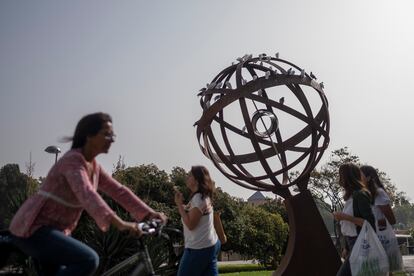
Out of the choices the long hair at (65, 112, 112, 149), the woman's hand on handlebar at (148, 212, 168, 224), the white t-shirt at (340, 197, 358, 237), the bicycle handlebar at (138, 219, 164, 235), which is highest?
the long hair at (65, 112, 112, 149)

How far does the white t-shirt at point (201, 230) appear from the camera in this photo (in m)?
5.11

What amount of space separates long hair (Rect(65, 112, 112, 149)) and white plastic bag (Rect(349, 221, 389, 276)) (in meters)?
3.33

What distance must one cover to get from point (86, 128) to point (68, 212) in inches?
21.8

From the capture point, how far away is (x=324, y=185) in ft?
107

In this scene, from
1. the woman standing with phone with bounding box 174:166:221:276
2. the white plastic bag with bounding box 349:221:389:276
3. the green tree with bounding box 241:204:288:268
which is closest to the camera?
the woman standing with phone with bounding box 174:166:221:276

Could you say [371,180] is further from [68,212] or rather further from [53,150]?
[53,150]

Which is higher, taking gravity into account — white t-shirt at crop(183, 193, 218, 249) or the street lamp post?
the street lamp post

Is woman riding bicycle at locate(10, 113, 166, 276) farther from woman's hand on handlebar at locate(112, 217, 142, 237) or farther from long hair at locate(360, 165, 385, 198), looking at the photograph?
long hair at locate(360, 165, 385, 198)

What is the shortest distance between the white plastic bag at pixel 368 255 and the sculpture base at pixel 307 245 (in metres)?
4.38

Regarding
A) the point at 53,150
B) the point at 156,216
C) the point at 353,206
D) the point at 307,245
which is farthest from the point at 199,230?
the point at 53,150

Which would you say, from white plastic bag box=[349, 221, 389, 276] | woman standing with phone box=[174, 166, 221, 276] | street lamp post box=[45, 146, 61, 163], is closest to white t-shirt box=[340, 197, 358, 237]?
white plastic bag box=[349, 221, 389, 276]

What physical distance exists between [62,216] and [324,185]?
3075 cm

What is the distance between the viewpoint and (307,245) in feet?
32.6

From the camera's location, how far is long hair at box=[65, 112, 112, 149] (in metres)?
3.28
